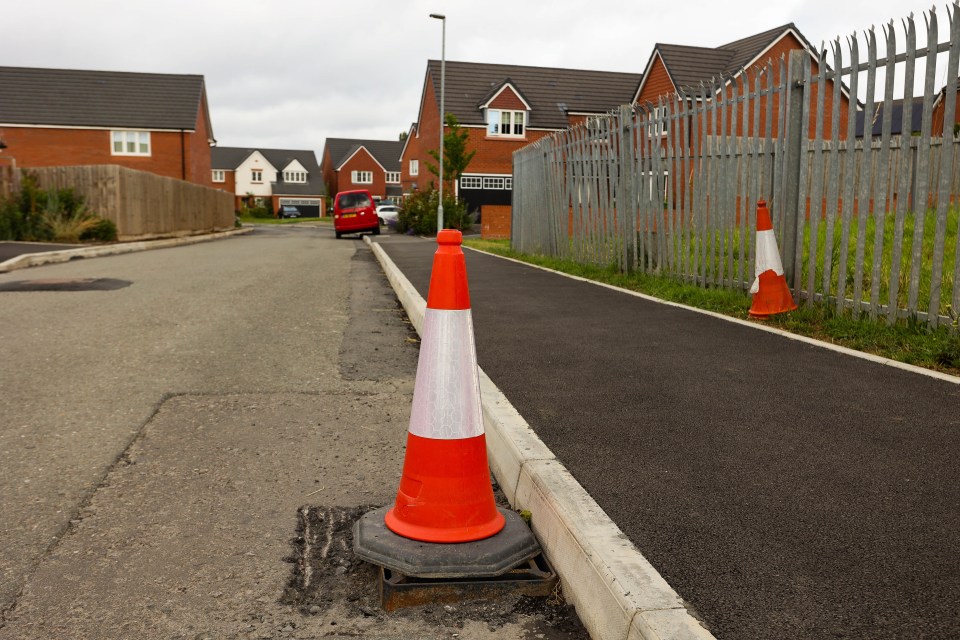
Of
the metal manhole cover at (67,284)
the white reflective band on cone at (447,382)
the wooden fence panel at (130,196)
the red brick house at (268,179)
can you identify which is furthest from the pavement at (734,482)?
the red brick house at (268,179)

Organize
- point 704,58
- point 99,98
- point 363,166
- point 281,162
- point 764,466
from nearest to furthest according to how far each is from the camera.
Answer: point 764,466 < point 704,58 < point 99,98 < point 363,166 < point 281,162

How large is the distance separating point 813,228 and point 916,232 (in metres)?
0.95

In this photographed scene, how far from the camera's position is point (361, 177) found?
312 ft

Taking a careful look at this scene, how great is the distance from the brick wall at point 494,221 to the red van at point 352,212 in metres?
5.47

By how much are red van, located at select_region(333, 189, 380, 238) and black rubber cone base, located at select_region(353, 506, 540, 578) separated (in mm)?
30899

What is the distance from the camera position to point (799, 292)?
7.69 m

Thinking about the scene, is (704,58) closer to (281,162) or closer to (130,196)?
(130,196)

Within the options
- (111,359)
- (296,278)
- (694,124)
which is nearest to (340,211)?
(296,278)

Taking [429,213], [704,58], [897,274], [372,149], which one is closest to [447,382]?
[897,274]

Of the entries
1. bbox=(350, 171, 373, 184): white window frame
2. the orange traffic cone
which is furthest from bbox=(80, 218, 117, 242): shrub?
bbox=(350, 171, 373, 184): white window frame

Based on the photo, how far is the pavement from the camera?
238 centimetres

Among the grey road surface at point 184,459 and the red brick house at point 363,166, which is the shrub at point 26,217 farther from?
the red brick house at point 363,166

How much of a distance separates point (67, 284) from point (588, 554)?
10.6 metres

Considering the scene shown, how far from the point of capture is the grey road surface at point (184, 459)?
8.45 feet
